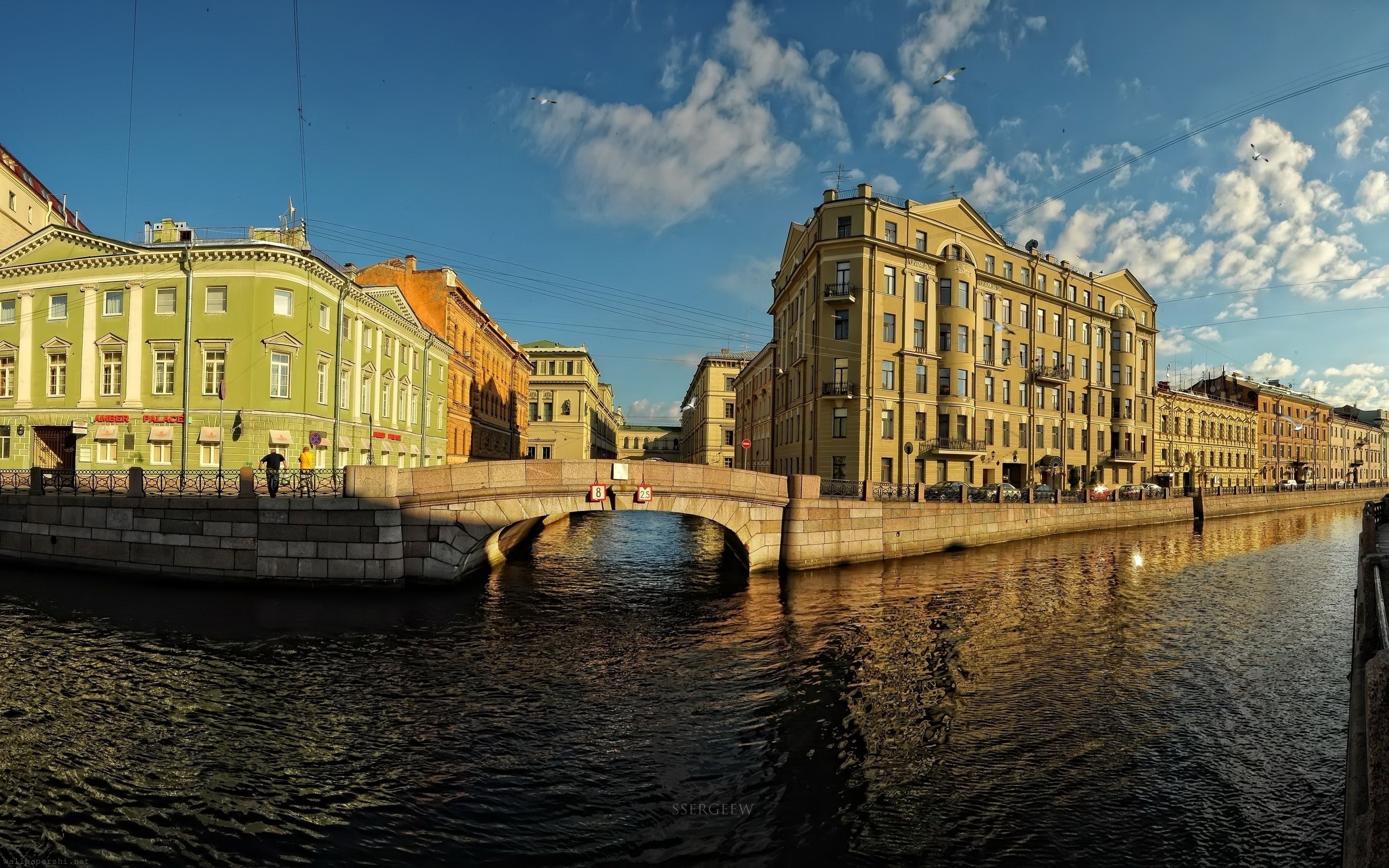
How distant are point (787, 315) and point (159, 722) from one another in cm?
4972

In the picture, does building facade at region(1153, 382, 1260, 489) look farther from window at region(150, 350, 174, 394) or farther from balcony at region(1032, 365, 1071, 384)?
window at region(150, 350, 174, 394)

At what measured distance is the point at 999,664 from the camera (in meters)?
13.6

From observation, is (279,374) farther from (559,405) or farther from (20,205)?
(559,405)

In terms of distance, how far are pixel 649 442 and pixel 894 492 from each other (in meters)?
124

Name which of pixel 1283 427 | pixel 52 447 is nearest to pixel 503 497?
pixel 52 447

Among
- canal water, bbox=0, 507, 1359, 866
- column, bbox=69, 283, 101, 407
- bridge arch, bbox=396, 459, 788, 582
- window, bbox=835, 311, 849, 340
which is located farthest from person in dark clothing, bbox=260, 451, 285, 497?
window, bbox=835, 311, 849, 340

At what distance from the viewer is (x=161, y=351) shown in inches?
1234

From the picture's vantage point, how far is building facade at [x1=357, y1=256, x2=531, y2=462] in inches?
2062

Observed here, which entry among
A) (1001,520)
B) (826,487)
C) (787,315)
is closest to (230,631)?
(826,487)

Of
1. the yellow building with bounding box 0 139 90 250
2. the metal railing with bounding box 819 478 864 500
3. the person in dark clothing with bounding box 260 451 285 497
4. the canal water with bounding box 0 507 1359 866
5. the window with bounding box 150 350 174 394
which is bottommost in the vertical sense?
the canal water with bounding box 0 507 1359 866

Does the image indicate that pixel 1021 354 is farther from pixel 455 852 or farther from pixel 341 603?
pixel 455 852

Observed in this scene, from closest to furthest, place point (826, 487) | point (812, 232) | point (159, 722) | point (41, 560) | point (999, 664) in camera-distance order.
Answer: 1. point (159, 722)
2. point (999, 664)
3. point (41, 560)
4. point (826, 487)
5. point (812, 232)

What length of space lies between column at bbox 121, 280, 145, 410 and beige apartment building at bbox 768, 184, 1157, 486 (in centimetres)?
3604

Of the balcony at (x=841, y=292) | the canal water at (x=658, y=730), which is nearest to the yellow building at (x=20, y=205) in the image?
the canal water at (x=658, y=730)
